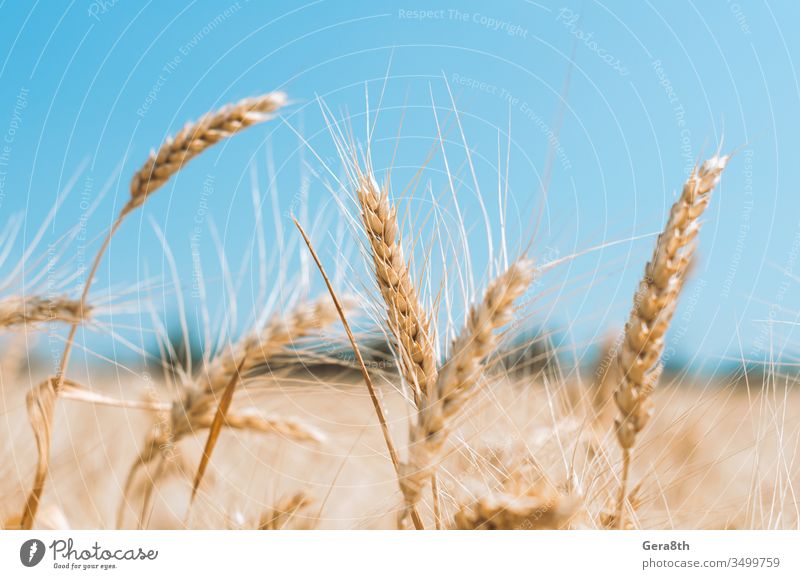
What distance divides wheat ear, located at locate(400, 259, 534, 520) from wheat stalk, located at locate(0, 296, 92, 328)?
685 mm

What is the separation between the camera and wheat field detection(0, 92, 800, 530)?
31.8 inches

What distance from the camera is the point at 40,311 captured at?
114 centimetres

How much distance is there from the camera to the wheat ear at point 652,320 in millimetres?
881

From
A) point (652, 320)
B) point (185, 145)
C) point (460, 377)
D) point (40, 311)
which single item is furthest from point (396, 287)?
point (40, 311)

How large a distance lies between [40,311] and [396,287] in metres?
0.67
